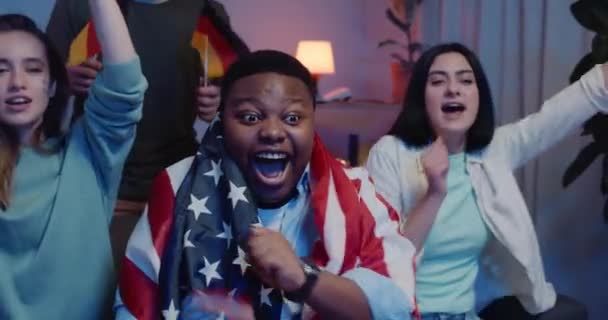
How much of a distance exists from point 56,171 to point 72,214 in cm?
8

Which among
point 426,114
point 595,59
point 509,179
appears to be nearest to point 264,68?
point 426,114

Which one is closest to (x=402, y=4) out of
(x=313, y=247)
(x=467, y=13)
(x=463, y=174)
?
(x=467, y=13)

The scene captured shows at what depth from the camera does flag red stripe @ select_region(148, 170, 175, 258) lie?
1149 millimetres

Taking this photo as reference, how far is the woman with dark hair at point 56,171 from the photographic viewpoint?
119 cm

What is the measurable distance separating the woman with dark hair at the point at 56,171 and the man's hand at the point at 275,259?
0.33 metres

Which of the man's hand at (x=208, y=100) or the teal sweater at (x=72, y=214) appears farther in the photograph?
the man's hand at (x=208, y=100)

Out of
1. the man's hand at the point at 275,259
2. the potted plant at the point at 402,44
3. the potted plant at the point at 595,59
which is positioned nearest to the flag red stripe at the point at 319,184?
the man's hand at the point at 275,259

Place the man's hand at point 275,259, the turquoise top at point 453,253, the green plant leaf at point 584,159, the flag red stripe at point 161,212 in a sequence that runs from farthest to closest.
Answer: the green plant leaf at point 584,159 → the turquoise top at point 453,253 → the flag red stripe at point 161,212 → the man's hand at point 275,259

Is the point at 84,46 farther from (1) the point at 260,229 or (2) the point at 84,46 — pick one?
(1) the point at 260,229

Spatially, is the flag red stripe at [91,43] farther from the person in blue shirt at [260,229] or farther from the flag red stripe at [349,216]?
the flag red stripe at [349,216]

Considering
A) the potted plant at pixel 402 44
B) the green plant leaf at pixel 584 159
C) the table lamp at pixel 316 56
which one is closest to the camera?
the green plant leaf at pixel 584 159

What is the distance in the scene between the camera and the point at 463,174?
171 cm

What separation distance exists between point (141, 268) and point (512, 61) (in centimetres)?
185

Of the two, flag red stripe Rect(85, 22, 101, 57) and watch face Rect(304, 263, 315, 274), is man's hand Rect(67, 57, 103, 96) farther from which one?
watch face Rect(304, 263, 315, 274)
